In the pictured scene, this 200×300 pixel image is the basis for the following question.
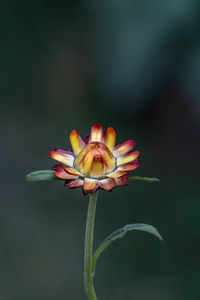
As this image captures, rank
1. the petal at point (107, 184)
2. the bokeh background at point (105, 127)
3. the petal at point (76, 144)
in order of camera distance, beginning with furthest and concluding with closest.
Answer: the bokeh background at point (105, 127) < the petal at point (76, 144) < the petal at point (107, 184)

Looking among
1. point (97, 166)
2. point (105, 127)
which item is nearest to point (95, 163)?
point (97, 166)

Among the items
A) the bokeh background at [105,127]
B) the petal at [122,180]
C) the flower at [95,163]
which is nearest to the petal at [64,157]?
the flower at [95,163]

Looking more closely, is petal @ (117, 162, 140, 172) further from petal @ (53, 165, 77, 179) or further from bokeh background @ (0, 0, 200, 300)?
bokeh background @ (0, 0, 200, 300)

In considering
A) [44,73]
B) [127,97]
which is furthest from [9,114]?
[127,97]

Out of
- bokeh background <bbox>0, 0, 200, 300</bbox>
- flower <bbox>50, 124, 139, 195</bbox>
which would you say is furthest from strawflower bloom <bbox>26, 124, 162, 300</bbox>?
bokeh background <bbox>0, 0, 200, 300</bbox>

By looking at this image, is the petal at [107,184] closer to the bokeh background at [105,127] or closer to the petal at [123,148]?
the petal at [123,148]
